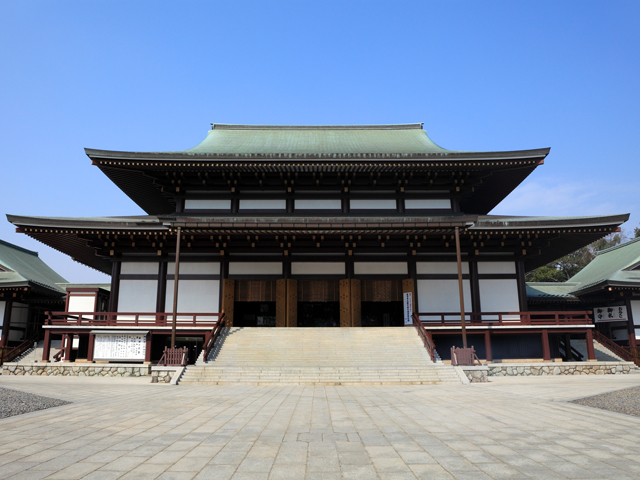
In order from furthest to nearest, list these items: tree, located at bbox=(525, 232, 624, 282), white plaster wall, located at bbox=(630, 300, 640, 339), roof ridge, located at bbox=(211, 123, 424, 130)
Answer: tree, located at bbox=(525, 232, 624, 282), roof ridge, located at bbox=(211, 123, 424, 130), white plaster wall, located at bbox=(630, 300, 640, 339)

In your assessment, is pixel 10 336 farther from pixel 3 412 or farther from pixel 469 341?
pixel 469 341

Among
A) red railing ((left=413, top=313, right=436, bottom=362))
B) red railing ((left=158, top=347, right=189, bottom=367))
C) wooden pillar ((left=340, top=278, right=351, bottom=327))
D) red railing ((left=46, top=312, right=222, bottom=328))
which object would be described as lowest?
red railing ((left=158, top=347, right=189, bottom=367))

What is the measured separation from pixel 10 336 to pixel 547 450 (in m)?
29.5

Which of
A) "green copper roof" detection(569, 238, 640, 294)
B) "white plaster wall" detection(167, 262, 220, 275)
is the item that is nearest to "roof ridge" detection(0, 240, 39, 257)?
"white plaster wall" detection(167, 262, 220, 275)

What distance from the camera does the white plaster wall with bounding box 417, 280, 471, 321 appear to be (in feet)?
69.0

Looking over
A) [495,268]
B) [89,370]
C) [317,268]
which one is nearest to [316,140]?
[317,268]

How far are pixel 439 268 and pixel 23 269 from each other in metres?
27.0

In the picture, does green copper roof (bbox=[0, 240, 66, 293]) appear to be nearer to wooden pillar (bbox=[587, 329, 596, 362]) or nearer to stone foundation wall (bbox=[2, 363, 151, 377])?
stone foundation wall (bbox=[2, 363, 151, 377])

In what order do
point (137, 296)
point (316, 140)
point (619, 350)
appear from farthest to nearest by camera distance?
point (316, 140) < point (619, 350) < point (137, 296)

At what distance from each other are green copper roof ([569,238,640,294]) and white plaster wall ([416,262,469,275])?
8.12 metres

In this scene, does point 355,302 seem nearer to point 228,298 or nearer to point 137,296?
point 228,298

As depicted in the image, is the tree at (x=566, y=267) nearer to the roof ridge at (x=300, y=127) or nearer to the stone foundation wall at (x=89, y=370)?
the roof ridge at (x=300, y=127)

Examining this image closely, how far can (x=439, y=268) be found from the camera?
21516 millimetres

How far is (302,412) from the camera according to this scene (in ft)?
27.7
